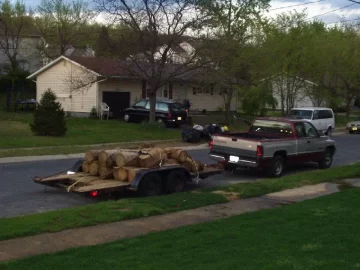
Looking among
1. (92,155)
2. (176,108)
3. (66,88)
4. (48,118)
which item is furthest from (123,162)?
(66,88)

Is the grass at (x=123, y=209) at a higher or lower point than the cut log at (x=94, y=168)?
lower

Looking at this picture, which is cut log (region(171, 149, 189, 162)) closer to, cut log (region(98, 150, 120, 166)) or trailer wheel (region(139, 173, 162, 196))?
trailer wheel (region(139, 173, 162, 196))

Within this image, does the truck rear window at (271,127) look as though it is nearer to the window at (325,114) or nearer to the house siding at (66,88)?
the window at (325,114)

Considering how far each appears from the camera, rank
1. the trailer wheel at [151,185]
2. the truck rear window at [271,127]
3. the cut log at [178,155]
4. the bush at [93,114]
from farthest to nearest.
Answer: the bush at [93,114], the truck rear window at [271,127], the cut log at [178,155], the trailer wheel at [151,185]

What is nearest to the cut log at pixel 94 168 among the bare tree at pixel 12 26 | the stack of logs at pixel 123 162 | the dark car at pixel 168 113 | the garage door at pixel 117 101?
the stack of logs at pixel 123 162

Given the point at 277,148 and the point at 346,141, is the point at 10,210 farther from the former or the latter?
the point at 346,141

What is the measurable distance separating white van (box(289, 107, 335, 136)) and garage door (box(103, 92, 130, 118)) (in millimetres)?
12169

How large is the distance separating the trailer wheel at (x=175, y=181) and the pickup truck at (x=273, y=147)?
3225mm

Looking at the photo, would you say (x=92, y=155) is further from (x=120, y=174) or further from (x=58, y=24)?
(x=58, y=24)

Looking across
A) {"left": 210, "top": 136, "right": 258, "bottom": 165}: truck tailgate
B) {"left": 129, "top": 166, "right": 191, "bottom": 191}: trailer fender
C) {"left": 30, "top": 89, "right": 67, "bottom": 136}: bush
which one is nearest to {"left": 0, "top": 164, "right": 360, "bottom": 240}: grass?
{"left": 129, "top": 166, "right": 191, "bottom": 191}: trailer fender

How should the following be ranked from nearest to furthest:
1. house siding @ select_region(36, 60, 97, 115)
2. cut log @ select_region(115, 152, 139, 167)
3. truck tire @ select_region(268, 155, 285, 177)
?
cut log @ select_region(115, 152, 139, 167), truck tire @ select_region(268, 155, 285, 177), house siding @ select_region(36, 60, 97, 115)

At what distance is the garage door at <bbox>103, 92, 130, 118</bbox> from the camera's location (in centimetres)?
4028

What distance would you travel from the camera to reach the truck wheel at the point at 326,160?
63.8 ft

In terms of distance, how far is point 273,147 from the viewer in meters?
16.9
